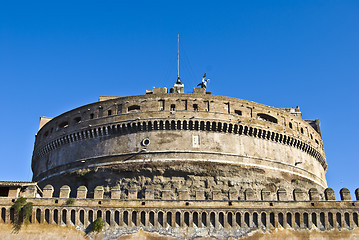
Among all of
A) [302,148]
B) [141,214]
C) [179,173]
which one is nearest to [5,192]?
[141,214]

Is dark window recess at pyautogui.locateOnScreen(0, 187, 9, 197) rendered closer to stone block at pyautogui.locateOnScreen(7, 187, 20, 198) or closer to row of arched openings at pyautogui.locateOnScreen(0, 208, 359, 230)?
stone block at pyautogui.locateOnScreen(7, 187, 20, 198)

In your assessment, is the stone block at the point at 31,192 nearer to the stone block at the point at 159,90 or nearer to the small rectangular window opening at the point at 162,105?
the small rectangular window opening at the point at 162,105

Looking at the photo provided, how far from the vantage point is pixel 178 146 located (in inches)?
1232

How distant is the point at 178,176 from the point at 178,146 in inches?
76.1

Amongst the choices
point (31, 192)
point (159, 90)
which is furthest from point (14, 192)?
point (159, 90)

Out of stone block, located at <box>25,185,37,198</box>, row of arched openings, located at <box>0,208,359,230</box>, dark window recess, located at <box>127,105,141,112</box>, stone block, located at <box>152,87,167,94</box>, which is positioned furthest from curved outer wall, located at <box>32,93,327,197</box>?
stone block, located at <box>25,185,37,198</box>

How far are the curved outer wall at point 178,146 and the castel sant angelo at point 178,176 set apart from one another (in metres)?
0.07

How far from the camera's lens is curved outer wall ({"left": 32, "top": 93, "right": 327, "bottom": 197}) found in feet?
101

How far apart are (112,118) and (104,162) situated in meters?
2.99

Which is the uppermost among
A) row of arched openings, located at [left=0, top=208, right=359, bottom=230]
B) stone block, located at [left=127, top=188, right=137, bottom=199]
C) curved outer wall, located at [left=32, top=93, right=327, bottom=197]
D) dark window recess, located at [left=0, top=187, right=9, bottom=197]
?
curved outer wall, located at [left=32, top=93, right=327, bottom=197]

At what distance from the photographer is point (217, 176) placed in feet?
101

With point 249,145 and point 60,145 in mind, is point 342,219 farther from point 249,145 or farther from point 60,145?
point 60,145

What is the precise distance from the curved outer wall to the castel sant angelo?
0.07 meters

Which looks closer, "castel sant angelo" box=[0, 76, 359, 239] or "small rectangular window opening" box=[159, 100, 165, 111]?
"castel sant angelo" box=[0, 76, 359, 239]
